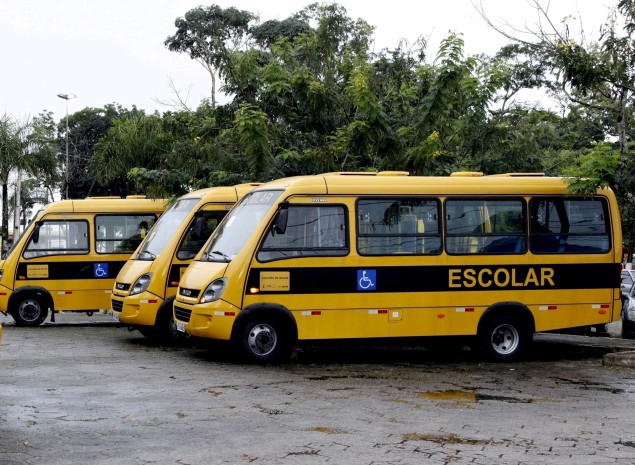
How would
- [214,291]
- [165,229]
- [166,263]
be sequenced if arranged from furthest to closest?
[165,229]
[166,263]
[214,291]

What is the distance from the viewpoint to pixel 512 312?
15.3 meters

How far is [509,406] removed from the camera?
35.3 feet

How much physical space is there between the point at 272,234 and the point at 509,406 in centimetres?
471

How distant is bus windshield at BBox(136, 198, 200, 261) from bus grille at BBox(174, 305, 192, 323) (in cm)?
254

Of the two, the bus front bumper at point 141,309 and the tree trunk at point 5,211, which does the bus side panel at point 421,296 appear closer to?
the bus front bumper at point 141,309

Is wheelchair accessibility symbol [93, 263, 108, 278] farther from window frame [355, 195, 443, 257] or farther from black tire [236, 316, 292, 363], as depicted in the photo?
window frame [355, 195, 443, 257]

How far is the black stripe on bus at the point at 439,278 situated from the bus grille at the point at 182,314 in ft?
3.26

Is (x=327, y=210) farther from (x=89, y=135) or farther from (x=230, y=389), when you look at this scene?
(x=89, y=135)

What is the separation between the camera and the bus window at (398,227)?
14734 mm

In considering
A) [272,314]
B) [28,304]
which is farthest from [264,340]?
[28,304]

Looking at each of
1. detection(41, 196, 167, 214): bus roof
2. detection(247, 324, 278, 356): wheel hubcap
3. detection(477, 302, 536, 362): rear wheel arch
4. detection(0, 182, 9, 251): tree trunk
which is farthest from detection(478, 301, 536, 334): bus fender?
detection(0, 182, 9, 251): tree trunk

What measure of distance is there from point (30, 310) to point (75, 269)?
119 cm

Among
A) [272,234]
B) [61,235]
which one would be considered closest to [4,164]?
[61,235]

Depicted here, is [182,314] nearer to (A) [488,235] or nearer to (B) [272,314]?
(B) [272,314]
